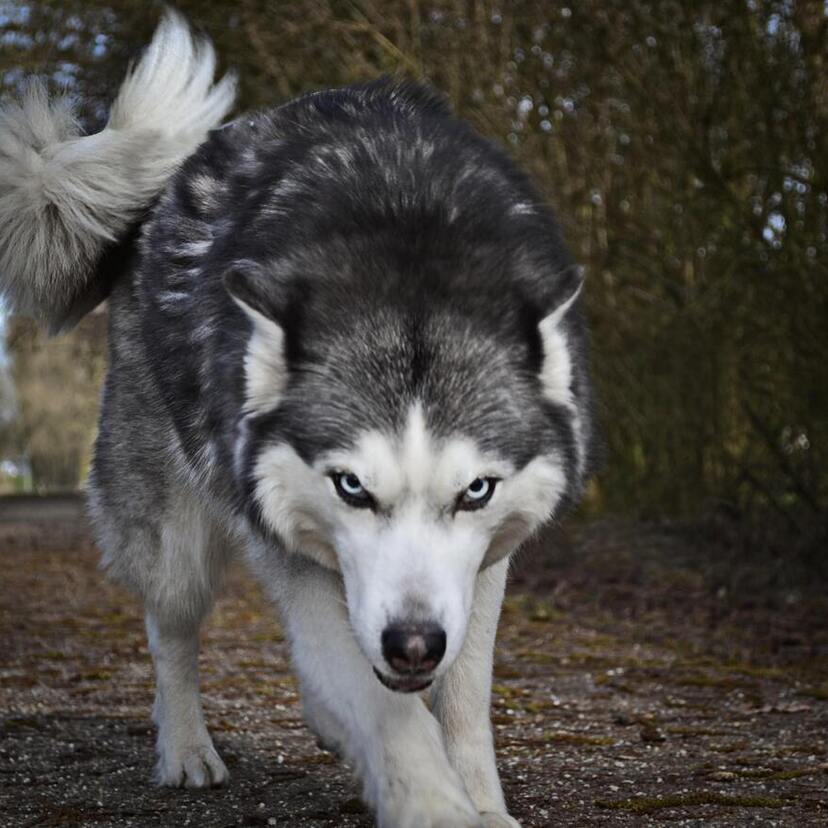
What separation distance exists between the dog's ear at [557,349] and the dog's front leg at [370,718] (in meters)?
0.78

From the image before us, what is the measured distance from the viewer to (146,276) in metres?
4.43

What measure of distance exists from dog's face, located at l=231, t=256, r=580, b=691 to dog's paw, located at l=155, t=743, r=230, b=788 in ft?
3.65

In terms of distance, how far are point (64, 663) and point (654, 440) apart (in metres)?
4.63

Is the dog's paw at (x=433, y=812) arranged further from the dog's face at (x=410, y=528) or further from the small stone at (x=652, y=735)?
the small stone at (x=652, y=735)

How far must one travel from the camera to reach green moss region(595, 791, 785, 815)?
144 inches

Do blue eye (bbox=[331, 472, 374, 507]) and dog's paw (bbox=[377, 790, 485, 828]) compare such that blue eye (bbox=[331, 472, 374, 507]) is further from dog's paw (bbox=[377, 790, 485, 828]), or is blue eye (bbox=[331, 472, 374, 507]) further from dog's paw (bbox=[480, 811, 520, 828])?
dog's paw (bbox=[480, 811, 520, 828])

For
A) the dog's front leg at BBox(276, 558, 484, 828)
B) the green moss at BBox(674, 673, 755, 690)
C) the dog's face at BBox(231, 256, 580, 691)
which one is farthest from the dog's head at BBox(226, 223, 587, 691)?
the green moss at BBox(674, 673, 755, 690)

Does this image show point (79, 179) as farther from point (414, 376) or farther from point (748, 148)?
point (748, 148)

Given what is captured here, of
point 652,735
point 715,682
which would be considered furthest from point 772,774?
point 715,682

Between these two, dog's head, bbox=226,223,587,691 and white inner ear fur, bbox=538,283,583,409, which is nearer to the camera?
dog's head, bbox=226,223,587,691

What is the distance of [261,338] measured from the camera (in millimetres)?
3322

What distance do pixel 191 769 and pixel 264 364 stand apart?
1545 millimetres

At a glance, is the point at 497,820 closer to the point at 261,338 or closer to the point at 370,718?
the point at 370,718

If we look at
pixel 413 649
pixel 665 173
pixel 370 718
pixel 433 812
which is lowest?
pixel 433 812
